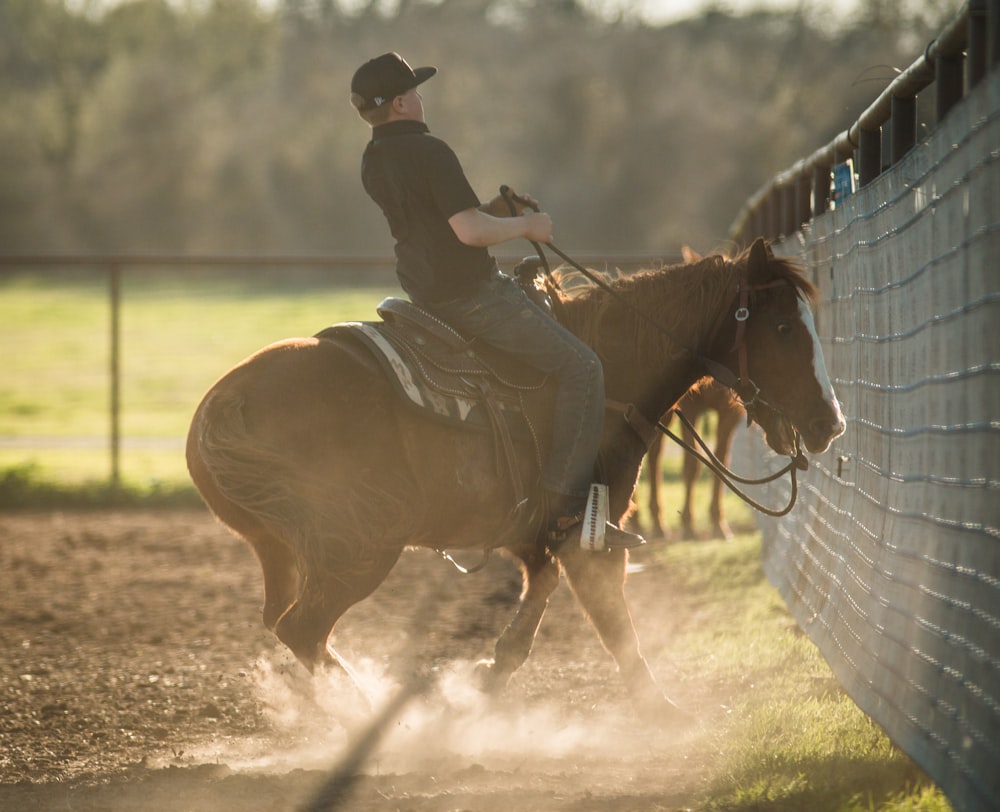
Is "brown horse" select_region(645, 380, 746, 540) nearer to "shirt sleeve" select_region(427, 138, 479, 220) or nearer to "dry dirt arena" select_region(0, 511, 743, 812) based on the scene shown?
"dry dirt arena" select_region(0, 511, 743, 812)

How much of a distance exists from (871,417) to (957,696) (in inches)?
71.1

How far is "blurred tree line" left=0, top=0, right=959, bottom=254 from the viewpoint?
4738cm

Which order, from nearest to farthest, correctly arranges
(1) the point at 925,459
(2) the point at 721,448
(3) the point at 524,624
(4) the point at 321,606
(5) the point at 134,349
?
(1) the point at 925,459 < (4) the point at 321,606 < (3) the point at 524,624 < (2) the point at 721,448 < (5) the point at 134,349

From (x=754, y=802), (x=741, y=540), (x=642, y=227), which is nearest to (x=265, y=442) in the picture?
(x=754, y=802)

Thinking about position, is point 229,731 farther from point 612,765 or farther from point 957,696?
point 957,696

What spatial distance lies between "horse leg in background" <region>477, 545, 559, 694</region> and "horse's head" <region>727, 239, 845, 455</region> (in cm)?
A: 112

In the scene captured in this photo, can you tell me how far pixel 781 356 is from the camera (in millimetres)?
5234

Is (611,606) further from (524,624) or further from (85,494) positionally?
(85,494)

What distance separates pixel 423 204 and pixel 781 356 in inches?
64.6

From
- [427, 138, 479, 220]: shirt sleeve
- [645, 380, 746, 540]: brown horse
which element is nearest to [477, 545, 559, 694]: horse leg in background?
[427, 138, 479, 220]: shirt sleeve

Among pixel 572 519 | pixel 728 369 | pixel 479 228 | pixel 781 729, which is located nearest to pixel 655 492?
pixel 728 369

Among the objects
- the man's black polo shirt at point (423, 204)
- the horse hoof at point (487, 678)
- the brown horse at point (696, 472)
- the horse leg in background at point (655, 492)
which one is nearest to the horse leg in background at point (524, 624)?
the horse hoof at point (487, 678)

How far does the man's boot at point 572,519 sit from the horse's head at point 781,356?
2.68 feet

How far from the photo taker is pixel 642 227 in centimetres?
4638
